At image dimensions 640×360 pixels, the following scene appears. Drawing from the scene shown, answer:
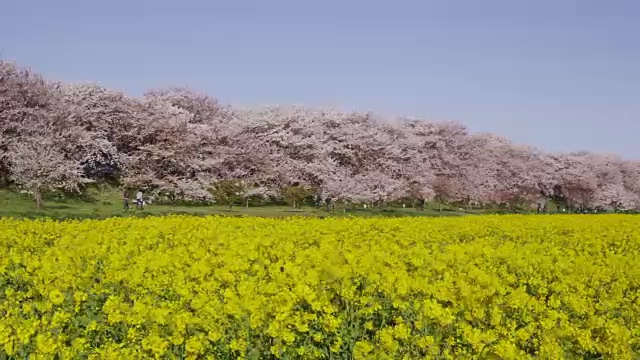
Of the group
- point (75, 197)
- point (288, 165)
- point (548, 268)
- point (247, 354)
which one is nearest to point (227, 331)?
point (247, 354)

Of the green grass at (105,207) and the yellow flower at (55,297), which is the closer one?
the yellow flower at (55,297)

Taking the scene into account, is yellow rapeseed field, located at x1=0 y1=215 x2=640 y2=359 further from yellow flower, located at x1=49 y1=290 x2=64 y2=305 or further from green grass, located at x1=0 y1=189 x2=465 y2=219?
green grass, located at x1=0 y1=189 x2=465 y2=219

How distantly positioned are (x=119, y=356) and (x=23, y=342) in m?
0.94

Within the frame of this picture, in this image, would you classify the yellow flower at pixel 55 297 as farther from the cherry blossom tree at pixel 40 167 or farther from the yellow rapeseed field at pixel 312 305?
the cherry blossom tree at pixel 40 167

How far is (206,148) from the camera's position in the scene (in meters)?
48.6

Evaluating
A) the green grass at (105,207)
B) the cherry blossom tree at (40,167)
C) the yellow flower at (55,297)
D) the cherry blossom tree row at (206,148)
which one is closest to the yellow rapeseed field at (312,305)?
the yellow flower at (55,297)

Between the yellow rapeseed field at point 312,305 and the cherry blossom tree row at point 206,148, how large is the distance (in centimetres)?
2873

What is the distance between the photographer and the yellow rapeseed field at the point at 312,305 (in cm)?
560

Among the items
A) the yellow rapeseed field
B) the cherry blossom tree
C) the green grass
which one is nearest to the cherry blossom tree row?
the cherry blossom tree

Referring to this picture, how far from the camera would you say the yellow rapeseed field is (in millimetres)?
5602

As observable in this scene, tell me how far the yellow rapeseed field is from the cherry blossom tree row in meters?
28.7

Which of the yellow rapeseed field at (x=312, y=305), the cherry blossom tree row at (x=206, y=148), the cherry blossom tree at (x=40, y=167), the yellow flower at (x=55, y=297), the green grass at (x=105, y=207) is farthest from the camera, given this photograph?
the cherry blossom tree row at (x=206, y=148)

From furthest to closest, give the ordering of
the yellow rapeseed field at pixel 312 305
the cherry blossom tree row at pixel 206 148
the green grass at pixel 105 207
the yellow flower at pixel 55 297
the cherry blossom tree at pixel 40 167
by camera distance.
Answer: the cherry blossom tree row at pixel 206 148
the cherry blossom tree at pixel 40 167
the green grass at pixel 105 207
the yellow flower at pixel 55 297
the yellow rapeseed field at pixel 312 305

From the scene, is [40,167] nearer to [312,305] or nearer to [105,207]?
[105,207]
